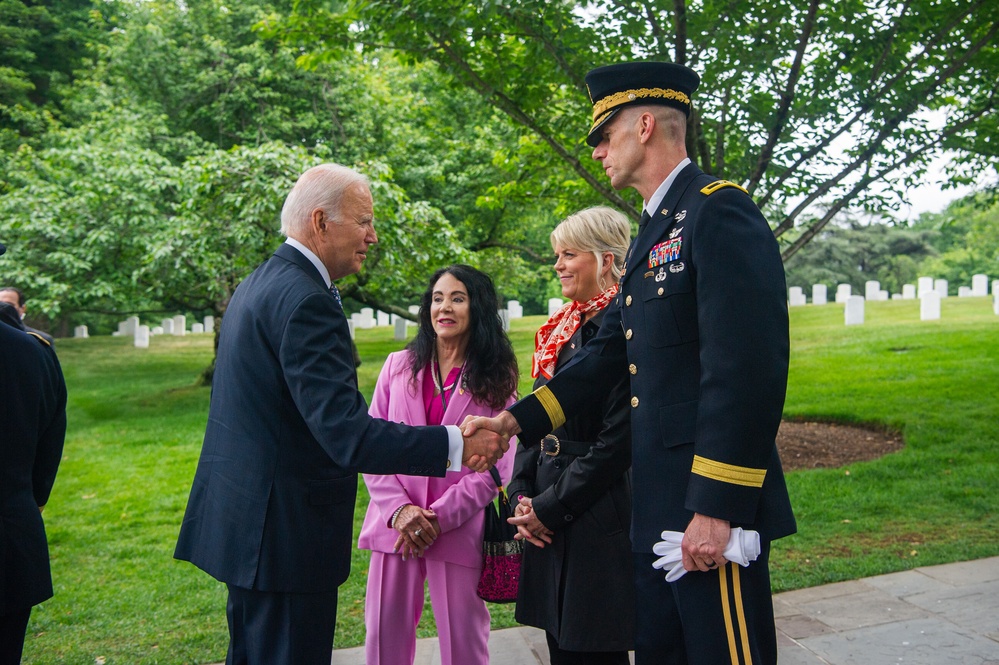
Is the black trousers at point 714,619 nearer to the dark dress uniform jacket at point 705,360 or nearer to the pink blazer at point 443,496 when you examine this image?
the dark dress uniform jacket at point 705,360

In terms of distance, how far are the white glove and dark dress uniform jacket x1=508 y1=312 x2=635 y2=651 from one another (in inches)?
23.7

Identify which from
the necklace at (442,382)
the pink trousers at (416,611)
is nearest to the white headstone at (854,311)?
the necklace at (442,382)

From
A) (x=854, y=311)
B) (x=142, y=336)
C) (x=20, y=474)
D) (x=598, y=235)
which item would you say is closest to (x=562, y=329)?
(x=598, y=235)

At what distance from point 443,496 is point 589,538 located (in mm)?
745

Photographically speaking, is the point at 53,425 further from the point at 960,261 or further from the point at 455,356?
the point at 960,261

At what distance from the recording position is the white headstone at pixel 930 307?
2016 centimetres

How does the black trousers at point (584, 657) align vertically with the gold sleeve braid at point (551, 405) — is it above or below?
below

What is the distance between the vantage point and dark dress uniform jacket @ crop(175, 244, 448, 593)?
100.0 inches

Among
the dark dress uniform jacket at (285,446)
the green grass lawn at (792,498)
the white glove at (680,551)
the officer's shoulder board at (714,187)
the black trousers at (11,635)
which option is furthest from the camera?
the green grass lawn at (792,498)

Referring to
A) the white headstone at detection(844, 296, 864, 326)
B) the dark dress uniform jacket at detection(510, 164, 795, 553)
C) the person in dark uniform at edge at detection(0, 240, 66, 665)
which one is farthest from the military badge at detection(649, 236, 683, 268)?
the white headstone at detection(844, 296, 864, 326)

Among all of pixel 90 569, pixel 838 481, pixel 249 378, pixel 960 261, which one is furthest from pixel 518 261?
pixel 960 261

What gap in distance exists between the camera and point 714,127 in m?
6.87

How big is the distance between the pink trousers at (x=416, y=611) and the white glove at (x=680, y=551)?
4.28 ft

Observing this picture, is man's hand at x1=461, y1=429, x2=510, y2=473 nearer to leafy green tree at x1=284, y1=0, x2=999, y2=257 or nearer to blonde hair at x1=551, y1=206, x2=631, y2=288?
blonde hair at x1=551, y1=206, x2=631, y2=288
